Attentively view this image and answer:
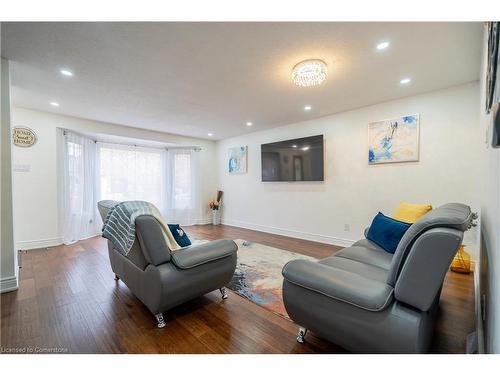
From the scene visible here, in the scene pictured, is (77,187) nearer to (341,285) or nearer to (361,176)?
(341,285)

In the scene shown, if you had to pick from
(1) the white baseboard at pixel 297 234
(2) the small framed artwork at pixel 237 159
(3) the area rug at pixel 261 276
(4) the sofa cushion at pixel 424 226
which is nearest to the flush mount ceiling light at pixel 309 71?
(4) the sofa cushion at pixel 424 226

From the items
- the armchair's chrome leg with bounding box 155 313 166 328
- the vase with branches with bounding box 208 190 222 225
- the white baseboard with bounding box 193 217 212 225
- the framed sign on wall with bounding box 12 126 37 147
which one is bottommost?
the white baseboard with bounding box 193 217 212 225

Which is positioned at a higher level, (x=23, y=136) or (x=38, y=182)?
(x=23, y=136)

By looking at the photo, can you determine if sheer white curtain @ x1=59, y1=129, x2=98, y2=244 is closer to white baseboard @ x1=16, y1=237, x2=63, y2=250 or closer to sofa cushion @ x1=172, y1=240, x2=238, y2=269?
white baseboard @ x1=16, y1=237, x2=63, y2=250

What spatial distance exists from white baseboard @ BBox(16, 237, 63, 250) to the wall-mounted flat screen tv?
4060mm

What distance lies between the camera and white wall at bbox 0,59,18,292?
2.10m

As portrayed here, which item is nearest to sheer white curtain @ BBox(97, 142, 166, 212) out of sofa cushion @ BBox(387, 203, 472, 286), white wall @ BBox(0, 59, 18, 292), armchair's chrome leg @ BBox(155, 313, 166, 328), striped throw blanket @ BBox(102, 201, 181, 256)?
white wall @ BBox(0, 59, 18, 292)

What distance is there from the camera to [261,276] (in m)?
2.46

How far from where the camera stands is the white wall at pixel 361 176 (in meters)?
2.67

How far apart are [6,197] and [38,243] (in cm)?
200

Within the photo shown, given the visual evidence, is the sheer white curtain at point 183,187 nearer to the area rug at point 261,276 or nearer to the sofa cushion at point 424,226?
the area rug at point 261,276

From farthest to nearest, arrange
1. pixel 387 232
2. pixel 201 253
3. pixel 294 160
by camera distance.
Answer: pixel 294 160 → pixel 387 232 → pixel 201 253

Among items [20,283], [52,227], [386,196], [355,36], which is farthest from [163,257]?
[52,227]

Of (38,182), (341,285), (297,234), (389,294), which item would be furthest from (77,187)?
(389,294)
